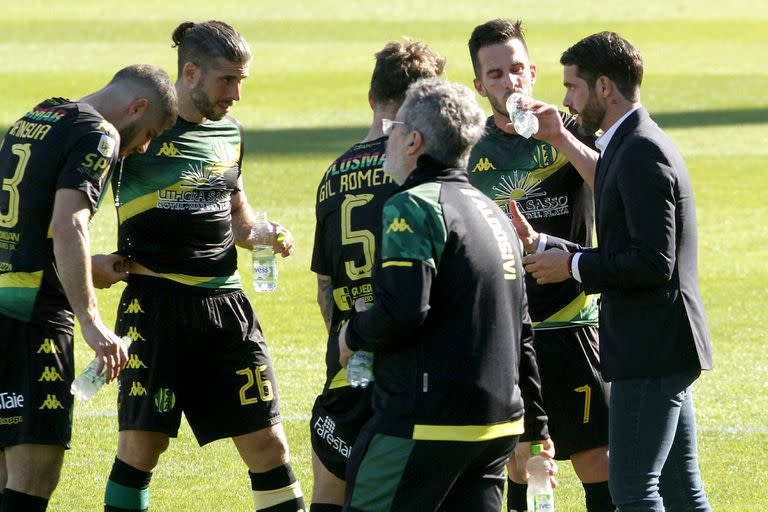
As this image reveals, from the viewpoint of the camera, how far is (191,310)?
238 inches

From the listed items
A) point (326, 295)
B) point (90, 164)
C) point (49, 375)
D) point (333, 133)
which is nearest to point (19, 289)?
point (49, 375)

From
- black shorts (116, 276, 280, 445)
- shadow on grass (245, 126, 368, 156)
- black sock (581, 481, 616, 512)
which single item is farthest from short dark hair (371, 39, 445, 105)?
shadow on grass (245, 126, 368, 156)

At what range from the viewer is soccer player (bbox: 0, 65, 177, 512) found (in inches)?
206

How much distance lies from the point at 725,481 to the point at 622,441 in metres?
2.31

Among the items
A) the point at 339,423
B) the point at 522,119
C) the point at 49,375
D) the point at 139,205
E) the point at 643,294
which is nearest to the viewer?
the point at 643,294

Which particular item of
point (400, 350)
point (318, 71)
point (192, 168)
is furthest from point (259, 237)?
point (318, 71)

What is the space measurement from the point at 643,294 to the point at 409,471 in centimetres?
124

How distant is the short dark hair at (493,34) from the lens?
6.17 metres

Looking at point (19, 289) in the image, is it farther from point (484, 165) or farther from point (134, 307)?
point (484, 165)

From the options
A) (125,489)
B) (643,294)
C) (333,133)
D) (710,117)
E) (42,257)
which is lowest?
(710,117)

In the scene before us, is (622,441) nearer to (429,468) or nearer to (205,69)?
Answer: (429,468)

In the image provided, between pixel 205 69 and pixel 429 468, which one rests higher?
pixel 205 69

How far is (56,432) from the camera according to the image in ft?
17.6

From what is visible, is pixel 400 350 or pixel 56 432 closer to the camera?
pixel 400 350
